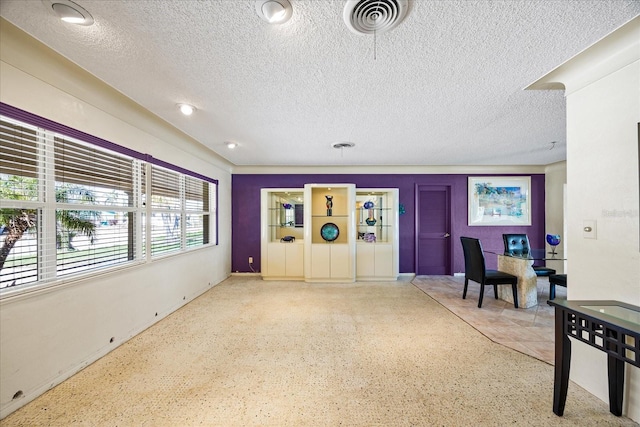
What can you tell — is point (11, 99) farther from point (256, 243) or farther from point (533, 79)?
point (256, 243)

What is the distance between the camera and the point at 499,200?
5574 mm

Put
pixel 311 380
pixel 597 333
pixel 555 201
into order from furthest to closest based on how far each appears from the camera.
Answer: pixel 555 201
pixel 311 380
pixel 597 333

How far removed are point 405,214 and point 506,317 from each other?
9.07ft

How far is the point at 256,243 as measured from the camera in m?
5.61

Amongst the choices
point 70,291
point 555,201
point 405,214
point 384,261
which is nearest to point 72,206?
point 70,291

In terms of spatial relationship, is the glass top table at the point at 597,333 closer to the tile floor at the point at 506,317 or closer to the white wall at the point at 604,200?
the white wall at the point at 604,200

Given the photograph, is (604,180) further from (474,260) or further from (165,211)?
(165,211)

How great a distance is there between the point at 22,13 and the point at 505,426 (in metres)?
3.60

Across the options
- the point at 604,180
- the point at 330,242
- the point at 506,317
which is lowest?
the point at 506,317

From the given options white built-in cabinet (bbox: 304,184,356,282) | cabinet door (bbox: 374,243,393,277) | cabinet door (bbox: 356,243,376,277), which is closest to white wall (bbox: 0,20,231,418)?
white built-in cabinet (bbox: 304,184,356,282)

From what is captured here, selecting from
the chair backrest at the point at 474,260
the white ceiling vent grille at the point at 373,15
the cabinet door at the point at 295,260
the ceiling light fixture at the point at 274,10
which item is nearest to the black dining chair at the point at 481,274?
the chair backrest at the point at 474,260

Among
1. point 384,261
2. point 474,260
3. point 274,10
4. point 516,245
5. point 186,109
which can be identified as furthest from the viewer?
point 384,261

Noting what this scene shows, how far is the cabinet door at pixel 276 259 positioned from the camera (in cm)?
519

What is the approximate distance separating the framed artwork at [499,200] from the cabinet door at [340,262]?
9.46 ft
